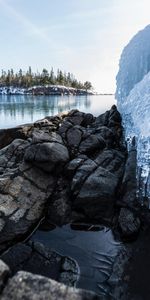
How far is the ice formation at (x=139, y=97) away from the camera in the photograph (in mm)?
10727

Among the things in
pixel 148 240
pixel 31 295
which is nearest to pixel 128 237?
pixel 148 240

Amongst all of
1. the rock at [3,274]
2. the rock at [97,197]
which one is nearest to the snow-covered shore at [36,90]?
the rock at [97,197]

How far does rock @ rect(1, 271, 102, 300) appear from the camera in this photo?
5.10m

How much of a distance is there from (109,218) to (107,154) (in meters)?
4.34

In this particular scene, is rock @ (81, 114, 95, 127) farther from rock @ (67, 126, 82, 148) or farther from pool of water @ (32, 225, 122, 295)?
pool of water @ (32, 225, 122, 295)

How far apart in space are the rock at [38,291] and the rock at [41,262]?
3.75 metres

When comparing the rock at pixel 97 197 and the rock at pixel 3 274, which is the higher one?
the rock at pixel 3 274

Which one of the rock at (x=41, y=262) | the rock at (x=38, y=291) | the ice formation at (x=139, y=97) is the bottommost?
the rock at (x=41, y=262)

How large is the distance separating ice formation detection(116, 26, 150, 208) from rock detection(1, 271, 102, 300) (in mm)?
5685

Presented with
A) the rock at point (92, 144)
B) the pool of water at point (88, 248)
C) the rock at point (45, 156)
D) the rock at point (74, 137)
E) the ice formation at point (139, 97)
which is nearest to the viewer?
the pool of water at point (88, 248)

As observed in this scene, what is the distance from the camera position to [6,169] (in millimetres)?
14781

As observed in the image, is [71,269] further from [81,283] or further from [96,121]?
[96,121]

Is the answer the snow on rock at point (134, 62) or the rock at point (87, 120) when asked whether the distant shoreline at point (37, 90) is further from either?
the snow on rock at point (134, 62)

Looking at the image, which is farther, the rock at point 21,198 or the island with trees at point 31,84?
the island with trees at point 31,84
